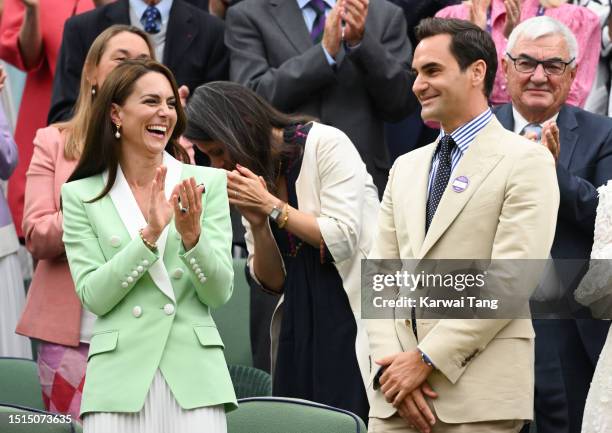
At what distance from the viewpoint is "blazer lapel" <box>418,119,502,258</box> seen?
15.1 ft

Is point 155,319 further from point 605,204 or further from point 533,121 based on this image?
point 533,121

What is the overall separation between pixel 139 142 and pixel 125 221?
34cm

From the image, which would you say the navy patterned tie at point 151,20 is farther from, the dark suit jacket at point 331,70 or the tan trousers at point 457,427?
the tan trousers at point 457,427

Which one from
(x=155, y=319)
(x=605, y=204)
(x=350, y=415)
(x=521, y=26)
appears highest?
(x=521, y=26)

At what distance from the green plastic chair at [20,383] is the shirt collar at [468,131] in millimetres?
2126

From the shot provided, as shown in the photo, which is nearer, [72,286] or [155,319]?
[155,319]

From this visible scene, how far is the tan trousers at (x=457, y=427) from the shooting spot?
4.46 m

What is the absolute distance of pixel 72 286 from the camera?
568 centimetres

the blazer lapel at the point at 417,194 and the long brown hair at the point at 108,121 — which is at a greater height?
the long brown hair at the point at 108,121

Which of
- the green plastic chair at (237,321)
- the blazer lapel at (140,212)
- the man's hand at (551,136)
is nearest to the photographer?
the blazer lapel at (140,212)

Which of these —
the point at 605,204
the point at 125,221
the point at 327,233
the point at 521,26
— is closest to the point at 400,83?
the point at 521,26

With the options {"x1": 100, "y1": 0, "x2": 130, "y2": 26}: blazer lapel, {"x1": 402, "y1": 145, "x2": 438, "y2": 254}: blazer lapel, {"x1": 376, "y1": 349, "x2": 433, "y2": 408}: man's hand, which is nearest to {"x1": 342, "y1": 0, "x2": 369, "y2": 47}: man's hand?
{"x1": 100, "y1": 0, "x2": 130, "y2": 26}: blazer lapel

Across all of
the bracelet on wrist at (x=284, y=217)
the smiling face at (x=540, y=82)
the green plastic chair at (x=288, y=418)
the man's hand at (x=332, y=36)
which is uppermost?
the man's hand at (x=332, y=36)

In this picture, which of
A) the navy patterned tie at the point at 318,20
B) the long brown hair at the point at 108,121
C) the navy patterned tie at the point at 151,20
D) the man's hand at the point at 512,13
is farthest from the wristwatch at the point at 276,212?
the navy patterned tie at the point at 151,20
